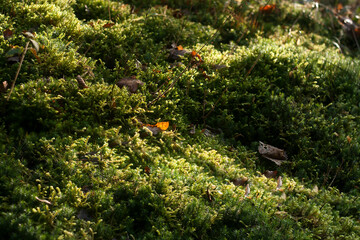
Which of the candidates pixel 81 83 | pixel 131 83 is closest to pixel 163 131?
pixel 131 83

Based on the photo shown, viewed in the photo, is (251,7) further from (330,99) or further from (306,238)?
(306,238)

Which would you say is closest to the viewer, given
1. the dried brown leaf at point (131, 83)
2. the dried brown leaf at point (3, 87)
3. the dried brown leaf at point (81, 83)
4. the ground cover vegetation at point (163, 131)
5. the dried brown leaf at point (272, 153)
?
the ground cover vegetation at point (163, 131)

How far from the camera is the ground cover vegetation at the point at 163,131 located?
8.38 ft

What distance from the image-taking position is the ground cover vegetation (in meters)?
2.55

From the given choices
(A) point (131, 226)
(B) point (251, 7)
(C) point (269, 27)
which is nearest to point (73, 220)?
(A) point (131, 226)

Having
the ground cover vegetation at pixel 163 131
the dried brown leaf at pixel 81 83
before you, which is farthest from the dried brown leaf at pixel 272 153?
the dried brown leaf at pixel 81 83

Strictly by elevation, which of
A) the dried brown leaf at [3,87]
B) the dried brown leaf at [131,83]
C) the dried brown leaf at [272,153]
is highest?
the dried brown leaf at [131,83]

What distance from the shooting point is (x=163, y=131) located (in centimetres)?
337

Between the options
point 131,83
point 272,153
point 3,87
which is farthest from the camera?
point 272,153

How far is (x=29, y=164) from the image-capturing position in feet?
8.89

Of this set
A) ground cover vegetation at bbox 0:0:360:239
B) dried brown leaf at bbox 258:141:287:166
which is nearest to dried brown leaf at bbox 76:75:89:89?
ground cover vegetation at bbox 0:0:360:239

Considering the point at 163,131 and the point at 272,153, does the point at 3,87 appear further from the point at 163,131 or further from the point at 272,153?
the point at 272,153

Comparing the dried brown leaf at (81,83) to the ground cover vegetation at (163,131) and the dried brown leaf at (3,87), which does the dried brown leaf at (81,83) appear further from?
the dried brown leaf at (3,87)

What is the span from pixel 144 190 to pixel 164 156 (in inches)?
22.3
